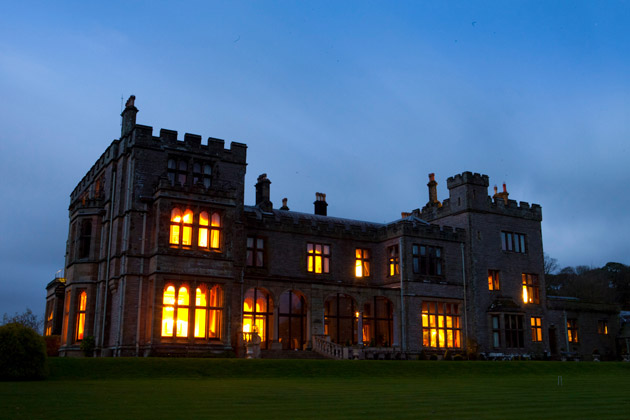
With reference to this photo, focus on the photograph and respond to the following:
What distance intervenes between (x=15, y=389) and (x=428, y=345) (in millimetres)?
26379

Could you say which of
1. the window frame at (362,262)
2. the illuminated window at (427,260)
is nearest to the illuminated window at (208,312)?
the window frame at (362,262)

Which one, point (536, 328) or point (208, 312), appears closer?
point (208, 312)

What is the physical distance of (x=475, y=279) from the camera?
3841 centimetres

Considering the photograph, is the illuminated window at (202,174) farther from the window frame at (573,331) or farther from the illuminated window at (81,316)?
the window frame at (573,331)

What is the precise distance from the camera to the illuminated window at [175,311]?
27594 millimetres

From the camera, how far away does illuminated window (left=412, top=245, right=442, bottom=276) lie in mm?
37219

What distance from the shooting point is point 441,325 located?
37312 mm

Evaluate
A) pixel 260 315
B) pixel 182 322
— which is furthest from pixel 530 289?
pixel 182 322

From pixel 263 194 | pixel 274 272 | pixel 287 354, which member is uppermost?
pixel 263 194

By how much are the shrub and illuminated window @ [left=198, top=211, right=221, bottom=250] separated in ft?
37.3

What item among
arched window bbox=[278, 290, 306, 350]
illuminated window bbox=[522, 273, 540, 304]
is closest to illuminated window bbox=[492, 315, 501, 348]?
illuminated window bbox=[522, 273, 540, 304]

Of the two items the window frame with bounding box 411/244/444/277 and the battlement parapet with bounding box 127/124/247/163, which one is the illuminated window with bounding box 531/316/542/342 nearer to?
the window frame with bounding box 411/244/444/277

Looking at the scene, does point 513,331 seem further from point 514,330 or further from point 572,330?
point 572,330

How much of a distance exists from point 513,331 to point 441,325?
5059mm
